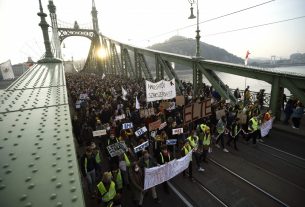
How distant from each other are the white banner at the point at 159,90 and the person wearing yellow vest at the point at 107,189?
6.24 meters

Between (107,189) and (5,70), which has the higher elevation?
(5,70)

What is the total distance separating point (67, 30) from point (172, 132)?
54954mm

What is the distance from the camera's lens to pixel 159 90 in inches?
446

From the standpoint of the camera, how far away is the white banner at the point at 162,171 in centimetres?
601

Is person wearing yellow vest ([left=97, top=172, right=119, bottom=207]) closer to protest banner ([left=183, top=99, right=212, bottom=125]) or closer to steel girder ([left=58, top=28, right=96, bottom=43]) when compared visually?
protest banner ([left=183, top=99, right=212, bottom=125])

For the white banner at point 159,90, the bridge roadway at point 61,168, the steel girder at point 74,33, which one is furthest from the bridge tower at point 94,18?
the bridge roadway at point 61,168

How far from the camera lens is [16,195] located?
1330mm

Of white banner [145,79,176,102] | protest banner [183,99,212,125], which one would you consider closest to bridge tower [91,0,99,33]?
white banner [145,79,176,102]

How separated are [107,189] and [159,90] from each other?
6.94 metres

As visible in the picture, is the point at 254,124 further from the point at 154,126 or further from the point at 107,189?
the point at 107,189

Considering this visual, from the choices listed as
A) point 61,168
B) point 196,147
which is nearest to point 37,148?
point 61,168

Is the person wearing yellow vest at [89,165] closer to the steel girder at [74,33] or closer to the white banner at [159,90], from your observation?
the white banner at [159,90]

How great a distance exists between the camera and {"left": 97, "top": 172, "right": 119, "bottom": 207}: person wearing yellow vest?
5.24 m

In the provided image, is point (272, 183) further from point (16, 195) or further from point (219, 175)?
point (16, 195)
